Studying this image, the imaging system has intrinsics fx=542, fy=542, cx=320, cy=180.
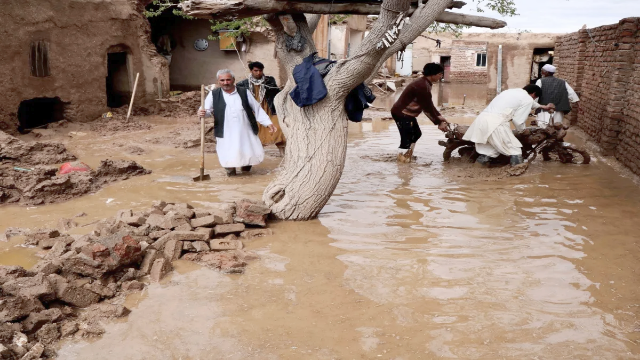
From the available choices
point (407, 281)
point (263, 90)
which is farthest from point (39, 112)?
point (407, 281)

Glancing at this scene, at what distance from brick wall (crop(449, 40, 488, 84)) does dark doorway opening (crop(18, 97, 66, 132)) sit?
23954 mm

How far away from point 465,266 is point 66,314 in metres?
2.86

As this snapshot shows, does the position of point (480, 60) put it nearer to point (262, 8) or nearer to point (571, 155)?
point (571, 155)

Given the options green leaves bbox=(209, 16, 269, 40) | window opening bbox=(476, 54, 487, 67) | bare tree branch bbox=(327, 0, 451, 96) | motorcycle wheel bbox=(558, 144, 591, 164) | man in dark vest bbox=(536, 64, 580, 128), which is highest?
window opening bbox=(476, 54, 487, 67)

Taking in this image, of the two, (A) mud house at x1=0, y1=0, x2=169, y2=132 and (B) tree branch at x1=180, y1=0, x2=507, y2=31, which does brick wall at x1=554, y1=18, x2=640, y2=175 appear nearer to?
(B) tree branch at x1=180, y1=0, x2=507, y2=31

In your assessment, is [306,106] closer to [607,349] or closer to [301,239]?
[301,239]

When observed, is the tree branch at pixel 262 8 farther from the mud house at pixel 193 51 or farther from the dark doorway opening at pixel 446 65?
the dark doorway opening at pixel 446 65

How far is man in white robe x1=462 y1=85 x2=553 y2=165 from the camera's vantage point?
7.35 meters

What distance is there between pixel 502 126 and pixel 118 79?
32.1ft

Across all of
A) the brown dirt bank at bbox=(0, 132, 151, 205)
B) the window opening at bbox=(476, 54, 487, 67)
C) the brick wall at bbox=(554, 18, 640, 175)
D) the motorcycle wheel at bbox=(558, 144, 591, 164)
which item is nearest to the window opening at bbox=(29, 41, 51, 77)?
the brown dirt bank at bbox=(0, 132, 151, 205)

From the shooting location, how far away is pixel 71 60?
442 inches

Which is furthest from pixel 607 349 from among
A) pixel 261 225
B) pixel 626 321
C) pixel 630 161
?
pixel 630 161

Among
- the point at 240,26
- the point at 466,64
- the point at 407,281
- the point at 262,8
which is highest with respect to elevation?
the point at 466,64

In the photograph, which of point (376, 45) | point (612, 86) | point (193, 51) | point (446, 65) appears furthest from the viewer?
point (446, 65)
